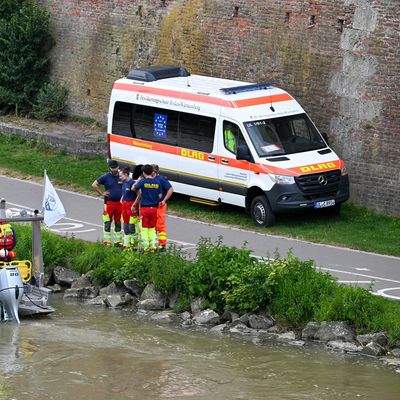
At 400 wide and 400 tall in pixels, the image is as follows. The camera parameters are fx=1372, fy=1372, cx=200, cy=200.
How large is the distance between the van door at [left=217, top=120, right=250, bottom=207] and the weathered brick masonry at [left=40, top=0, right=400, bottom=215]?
2.66 meters

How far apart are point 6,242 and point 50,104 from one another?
505 inches

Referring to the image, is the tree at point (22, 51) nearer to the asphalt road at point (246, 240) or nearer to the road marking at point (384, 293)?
the asphalt road at point (246, 240)

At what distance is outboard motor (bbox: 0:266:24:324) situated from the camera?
20328 mm

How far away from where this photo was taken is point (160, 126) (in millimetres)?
26484

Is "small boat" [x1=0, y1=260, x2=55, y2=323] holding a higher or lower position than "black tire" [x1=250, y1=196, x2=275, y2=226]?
lower

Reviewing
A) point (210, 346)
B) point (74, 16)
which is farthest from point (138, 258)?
point (74, 16)

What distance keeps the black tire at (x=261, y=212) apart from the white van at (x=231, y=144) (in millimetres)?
18

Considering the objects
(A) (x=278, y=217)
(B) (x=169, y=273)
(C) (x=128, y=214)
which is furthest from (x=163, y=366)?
(A) (x=278, y=217)

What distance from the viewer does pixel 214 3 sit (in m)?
29.5

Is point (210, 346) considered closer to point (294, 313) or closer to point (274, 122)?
point (294, 313)

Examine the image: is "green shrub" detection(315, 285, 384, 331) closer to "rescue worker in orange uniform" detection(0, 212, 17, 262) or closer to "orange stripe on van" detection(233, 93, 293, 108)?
"rescue worker in orange uniform" detection(0, 212, 17, 262)

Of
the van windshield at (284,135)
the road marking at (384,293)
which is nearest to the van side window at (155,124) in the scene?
the van windshield at (284,135)

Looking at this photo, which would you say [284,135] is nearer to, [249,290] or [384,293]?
[384,293]

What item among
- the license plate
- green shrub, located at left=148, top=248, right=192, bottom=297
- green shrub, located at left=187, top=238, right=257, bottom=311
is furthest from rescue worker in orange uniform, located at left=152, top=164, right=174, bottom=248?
the license plate
